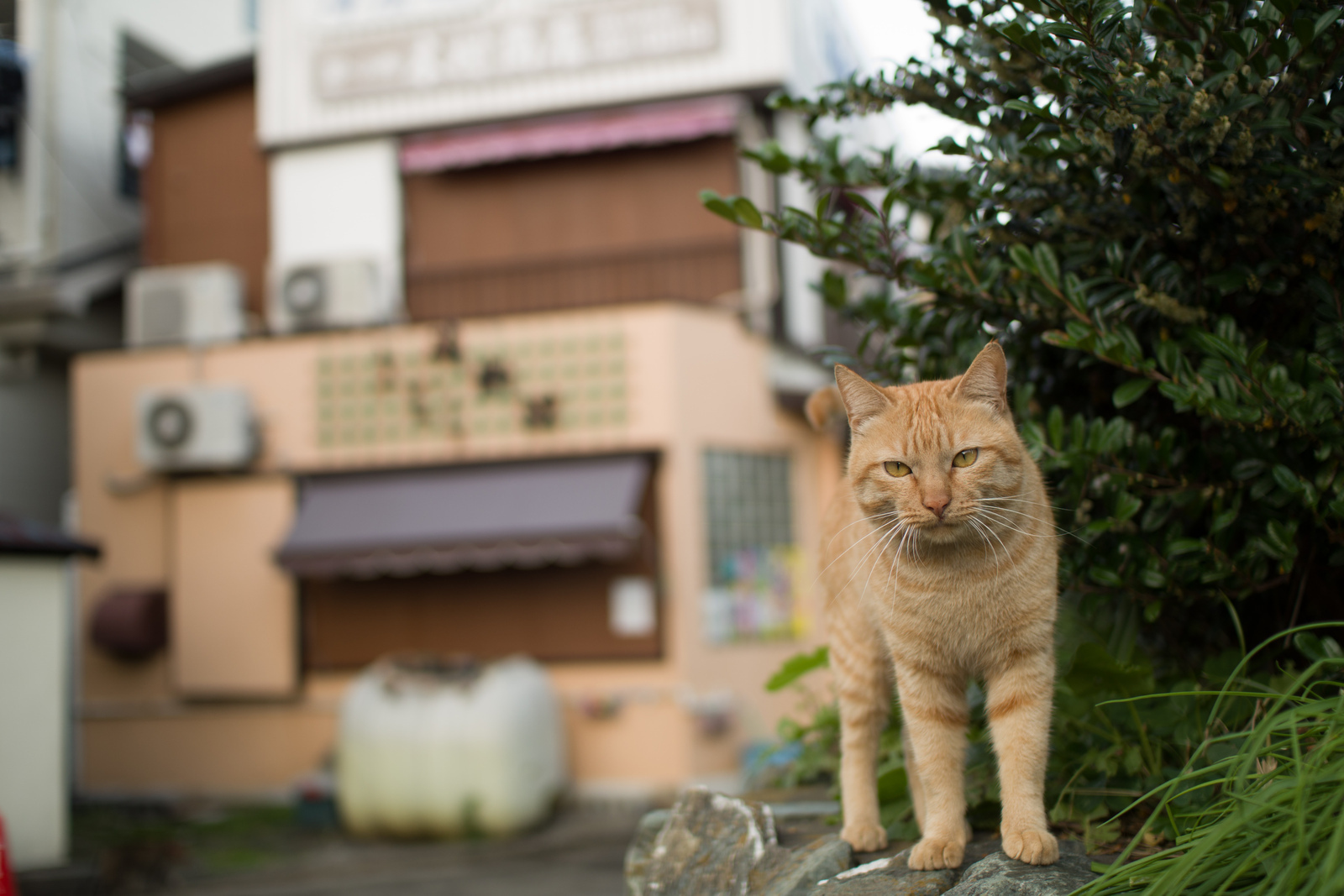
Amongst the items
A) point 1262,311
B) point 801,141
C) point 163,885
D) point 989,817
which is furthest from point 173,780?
point 1262,311

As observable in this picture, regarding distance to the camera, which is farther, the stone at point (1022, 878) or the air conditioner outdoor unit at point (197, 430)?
the air conditioner outdoor unit at point (197, 430)

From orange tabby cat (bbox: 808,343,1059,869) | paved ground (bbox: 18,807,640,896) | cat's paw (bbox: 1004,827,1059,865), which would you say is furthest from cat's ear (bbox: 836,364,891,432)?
paved ground (bbox: 18,807,640,896)

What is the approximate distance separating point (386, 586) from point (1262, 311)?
27.0ft

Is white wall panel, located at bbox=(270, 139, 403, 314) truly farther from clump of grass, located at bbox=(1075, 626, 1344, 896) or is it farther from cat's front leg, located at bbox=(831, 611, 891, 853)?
clump of grass, located at bbox=(1075, 626, 1344, 896)

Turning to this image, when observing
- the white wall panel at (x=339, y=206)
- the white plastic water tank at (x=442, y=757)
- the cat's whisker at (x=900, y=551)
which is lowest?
the white plastic water tank at (x=442, y=757)

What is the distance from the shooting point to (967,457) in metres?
2.20

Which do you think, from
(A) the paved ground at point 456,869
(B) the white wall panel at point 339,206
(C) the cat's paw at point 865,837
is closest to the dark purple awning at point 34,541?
(A) the paved ground at point 456,869

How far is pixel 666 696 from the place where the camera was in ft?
29.0

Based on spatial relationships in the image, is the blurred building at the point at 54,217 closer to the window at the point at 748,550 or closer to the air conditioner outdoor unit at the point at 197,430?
the air conditioner outdoor unit at the point at 197,430

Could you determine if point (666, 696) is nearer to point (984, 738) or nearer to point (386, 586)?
point (386, 586)

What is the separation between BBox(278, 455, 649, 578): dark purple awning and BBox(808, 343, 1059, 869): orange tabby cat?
19.4 ft

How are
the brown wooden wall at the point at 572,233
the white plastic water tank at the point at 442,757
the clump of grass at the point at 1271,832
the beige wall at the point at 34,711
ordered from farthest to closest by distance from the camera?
the brown wooden wall at the point at 572,233 → the white plastic water tank at the point at 442,757 → the beige wall at the point at 34,711 → the clump of grass at the point at 1271,832

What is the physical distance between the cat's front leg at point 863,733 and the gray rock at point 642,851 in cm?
58

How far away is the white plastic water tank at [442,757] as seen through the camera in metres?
7.74
